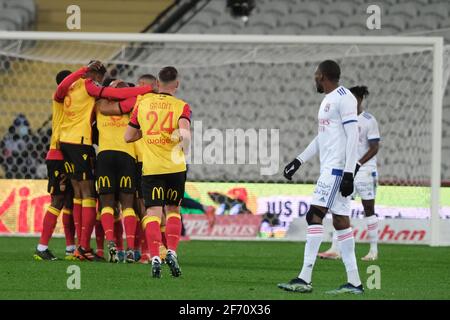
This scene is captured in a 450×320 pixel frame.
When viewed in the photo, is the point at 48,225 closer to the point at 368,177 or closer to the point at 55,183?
the point at 55,183

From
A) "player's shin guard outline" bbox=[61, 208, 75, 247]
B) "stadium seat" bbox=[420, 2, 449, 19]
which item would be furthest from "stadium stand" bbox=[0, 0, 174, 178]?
"stadium seat" bbox=[420, 2, 449, 19]

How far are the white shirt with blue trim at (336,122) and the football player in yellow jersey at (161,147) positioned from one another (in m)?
1.43

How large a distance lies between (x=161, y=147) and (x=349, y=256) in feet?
6.76

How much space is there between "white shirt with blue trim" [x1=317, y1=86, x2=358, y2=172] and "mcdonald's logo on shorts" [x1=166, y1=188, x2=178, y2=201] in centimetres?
164

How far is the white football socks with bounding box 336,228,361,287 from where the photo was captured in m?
8.55

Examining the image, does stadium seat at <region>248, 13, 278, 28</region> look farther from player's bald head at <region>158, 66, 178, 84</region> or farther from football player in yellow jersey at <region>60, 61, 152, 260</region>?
player's bald head at <region>158, 66, 178, 84</region>

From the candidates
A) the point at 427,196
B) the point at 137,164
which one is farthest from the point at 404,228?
the point at 137,164

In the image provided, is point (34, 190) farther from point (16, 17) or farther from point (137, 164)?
point (16, 17)

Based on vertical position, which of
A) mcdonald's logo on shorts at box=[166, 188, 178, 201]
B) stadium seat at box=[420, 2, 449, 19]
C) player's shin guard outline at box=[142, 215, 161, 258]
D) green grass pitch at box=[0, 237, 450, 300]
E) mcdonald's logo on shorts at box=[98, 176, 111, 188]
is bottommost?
green grass pitch at box=[0, 237, 450, 300]

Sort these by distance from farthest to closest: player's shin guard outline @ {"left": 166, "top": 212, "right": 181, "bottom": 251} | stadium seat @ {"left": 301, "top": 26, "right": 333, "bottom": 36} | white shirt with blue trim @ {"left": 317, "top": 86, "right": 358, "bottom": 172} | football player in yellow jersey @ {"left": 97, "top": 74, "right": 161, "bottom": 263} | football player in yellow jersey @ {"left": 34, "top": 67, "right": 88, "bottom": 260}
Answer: stadium seat @ {"left": 301, "top": 26, "right": 333, "bottom": 36} → football player in yellow jersey @ {"left": 34, "top": 67, "right": 88, "bottom": 260} → football player in yellow jersey @ {"left": 97, "top": 74, "right": 161, "bottom": 263} → player's shin guard outline @ {"left": 166, "top": 212, "right": 181, "bottom": 251} → white shirt with blue trim @ {"left": 317, "top": 86, "right": 358, "bottom": 172}

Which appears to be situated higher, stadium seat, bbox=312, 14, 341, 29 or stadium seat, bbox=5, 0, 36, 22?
stadium seat, bbox=5, 0, 36, 22

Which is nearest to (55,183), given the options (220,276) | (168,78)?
(220,276)

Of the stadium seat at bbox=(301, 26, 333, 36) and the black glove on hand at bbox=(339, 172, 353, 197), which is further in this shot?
the stadium seat at bbox=(301, 26, 333, 36)

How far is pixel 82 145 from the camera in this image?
1146 centimetres
